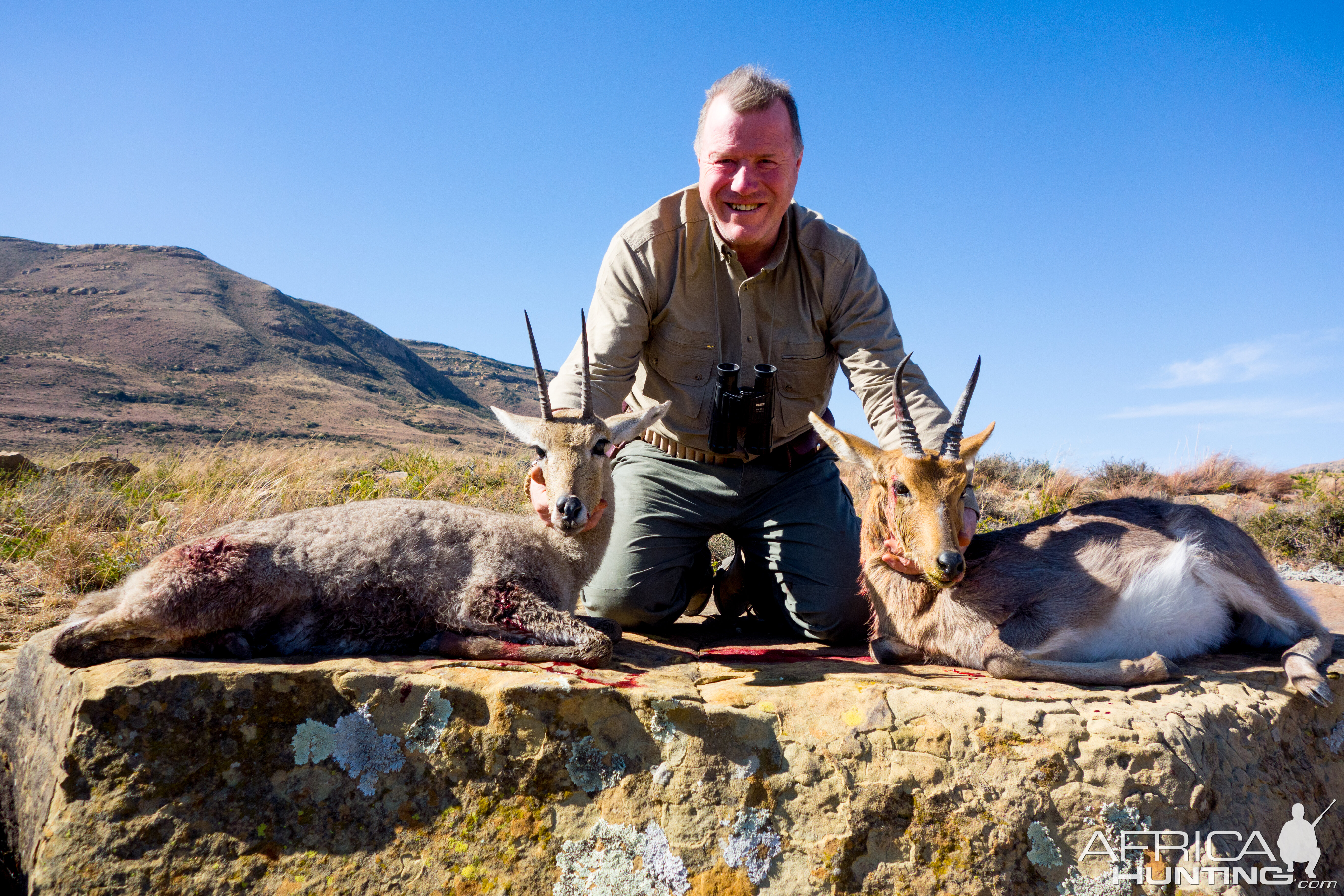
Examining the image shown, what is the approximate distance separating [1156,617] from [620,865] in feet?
10.5

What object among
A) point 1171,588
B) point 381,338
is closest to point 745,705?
point 1171,588

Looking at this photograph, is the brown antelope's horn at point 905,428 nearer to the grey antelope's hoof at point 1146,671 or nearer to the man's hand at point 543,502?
the grey antelope's hoof at point 1146,671

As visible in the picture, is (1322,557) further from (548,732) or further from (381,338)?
(381,338)

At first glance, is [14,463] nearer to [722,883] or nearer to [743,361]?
[743,361]

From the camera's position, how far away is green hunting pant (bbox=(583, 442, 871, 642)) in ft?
18.4

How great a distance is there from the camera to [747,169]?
532 cm

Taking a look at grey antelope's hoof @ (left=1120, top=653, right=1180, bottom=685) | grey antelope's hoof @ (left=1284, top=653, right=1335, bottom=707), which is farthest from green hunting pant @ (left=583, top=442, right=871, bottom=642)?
grey antelope's hoof @ (left=1284, top=653, right=1335, bottom=707)

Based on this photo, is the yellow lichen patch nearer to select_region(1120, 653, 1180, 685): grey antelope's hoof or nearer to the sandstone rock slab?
the sandstone rock slab

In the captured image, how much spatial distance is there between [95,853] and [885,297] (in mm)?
5454

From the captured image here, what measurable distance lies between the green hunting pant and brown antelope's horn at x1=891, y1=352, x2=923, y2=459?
1.61 m

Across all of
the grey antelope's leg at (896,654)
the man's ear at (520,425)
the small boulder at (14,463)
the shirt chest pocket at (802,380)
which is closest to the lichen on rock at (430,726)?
the man's ear at (520,425)

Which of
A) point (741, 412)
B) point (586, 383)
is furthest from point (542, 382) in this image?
point (741, 412)

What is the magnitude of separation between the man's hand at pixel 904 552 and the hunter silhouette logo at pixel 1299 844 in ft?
6.00

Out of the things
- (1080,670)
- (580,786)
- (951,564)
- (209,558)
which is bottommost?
(580,786)
